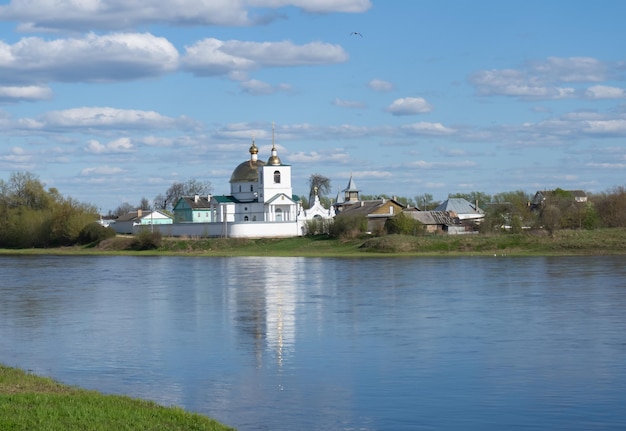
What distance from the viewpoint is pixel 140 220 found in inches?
4673

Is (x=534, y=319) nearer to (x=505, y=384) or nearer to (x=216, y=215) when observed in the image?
(x=505, y=384)

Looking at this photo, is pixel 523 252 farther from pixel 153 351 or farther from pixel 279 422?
pixel 279 422

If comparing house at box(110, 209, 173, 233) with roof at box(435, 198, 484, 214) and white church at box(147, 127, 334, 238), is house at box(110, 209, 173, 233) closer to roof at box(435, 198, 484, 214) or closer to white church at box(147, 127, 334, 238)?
white church at box(147, 127, 334, 238)

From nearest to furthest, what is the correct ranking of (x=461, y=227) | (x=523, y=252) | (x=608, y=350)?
1. (x=608, y=350)
2. (x=523, y=252)
3. (x=461, y=227)

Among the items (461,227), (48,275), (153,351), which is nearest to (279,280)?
(48,275)

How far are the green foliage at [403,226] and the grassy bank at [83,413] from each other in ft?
219

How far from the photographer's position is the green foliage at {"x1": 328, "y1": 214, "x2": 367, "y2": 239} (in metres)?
83.6

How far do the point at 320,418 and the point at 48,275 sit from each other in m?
42.9

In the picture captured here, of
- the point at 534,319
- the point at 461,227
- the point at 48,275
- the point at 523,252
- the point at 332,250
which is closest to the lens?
the point at 534,319

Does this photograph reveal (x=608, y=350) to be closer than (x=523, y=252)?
Yes

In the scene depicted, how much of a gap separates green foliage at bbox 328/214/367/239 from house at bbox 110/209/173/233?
3178 centimetres

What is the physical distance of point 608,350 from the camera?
2247 cm

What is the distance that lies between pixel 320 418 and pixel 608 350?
921 cm

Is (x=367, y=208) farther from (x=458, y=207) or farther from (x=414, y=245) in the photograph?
(x=414, y=245)
